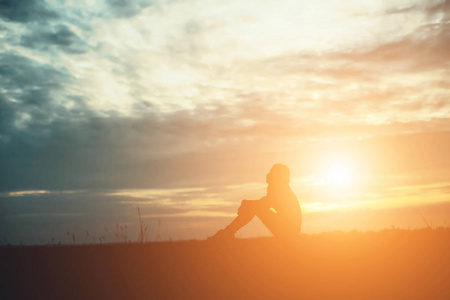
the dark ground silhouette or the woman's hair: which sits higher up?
the woman's hair

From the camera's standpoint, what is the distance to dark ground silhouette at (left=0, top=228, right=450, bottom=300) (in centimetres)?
942

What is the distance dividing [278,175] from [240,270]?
3553 mm

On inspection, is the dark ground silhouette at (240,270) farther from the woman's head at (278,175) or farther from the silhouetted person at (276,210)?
the woman's head at (278,175)

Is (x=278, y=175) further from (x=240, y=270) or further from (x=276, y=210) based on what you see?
(x=240, y=270)

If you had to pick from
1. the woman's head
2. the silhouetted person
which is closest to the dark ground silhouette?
the silhouetted person

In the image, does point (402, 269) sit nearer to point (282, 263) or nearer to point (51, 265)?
point (282, 263)

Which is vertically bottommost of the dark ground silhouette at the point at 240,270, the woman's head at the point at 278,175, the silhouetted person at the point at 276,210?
the dark ground silhouette at the point at 240,270

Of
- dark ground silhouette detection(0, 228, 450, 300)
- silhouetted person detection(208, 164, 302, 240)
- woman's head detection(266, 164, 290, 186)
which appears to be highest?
woman's head detection(266, 164, 290, 186)

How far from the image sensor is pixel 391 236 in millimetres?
13445

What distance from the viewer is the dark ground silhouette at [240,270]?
30.9ft

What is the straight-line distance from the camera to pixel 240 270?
10570 mm

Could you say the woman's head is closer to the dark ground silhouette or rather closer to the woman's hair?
the woman's hair

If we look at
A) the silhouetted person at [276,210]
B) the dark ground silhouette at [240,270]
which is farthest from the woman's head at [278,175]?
the dark ground silhouette at [240,270]

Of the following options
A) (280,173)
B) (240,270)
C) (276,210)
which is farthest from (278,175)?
(240,270)
